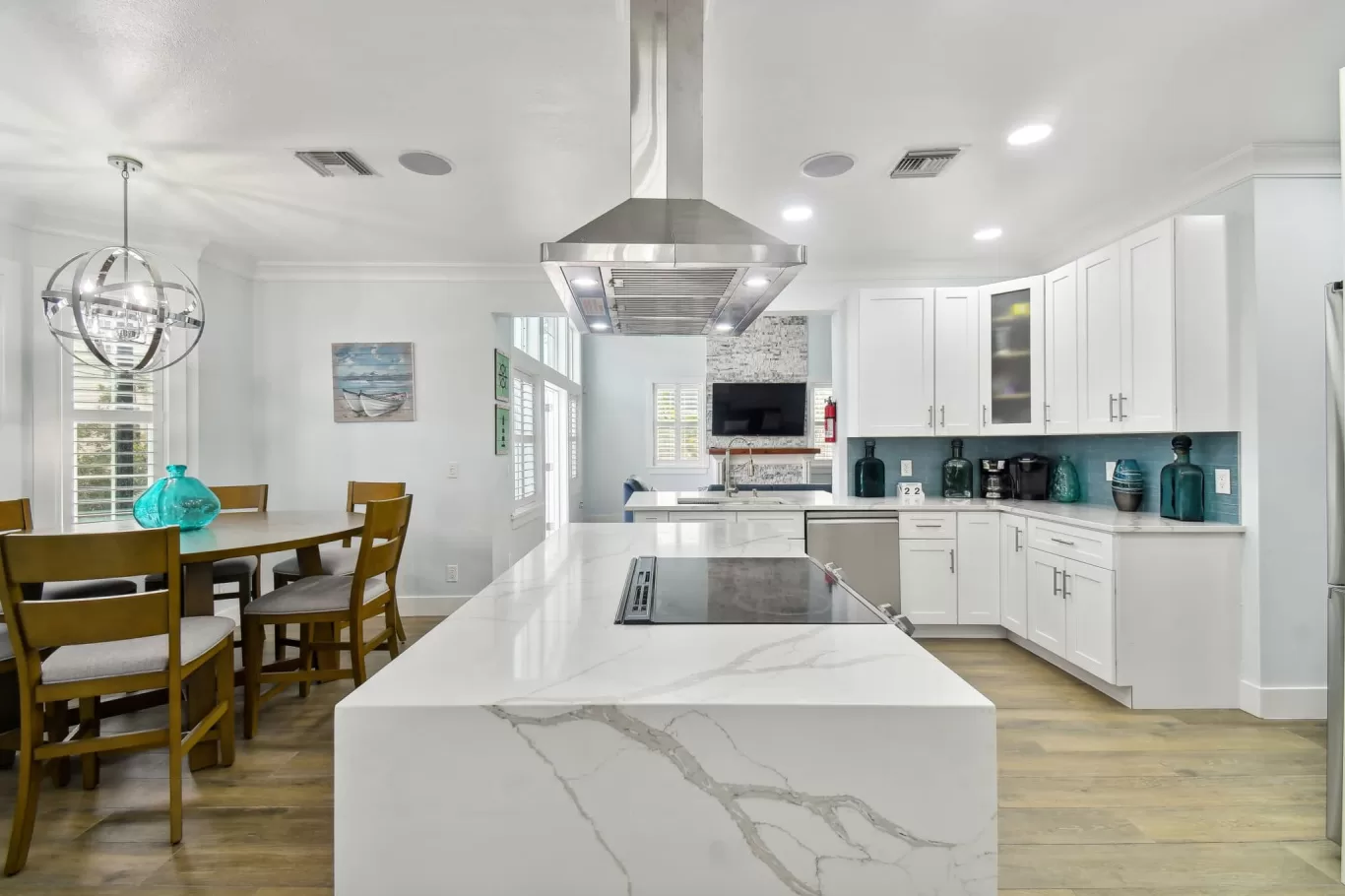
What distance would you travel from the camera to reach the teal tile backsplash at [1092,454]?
9.71 feet

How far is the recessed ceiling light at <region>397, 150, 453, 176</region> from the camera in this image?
8.99ft

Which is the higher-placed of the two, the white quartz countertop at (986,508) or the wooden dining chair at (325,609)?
the white quartz countertop at (986,508)

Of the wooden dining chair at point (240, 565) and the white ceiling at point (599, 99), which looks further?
the wooden dining chair at point (240, 565)

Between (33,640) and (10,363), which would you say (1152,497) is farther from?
(10,363)

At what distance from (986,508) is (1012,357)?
0.96 meters

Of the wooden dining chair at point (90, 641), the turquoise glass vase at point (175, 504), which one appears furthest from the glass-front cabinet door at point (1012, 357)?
the turquoise glass vase at point (175, 504)

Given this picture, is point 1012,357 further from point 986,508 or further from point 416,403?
point 416,403

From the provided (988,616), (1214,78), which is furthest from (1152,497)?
(1214,78)

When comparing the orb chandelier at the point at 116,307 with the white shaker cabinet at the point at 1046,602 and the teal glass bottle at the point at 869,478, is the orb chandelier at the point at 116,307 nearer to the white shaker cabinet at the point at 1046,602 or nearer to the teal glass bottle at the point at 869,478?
the teal glass bottle at the point at 869,478

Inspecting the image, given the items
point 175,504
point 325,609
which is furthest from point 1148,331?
point 175,504

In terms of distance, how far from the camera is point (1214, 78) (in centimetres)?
219

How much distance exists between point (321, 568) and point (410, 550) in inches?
50.4

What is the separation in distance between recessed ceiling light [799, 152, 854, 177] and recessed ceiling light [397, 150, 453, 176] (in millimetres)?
1586

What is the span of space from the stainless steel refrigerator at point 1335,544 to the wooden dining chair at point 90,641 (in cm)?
339
